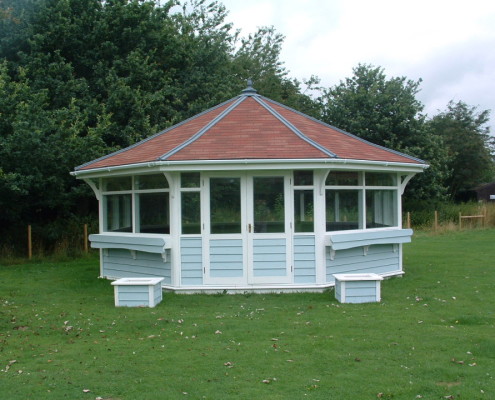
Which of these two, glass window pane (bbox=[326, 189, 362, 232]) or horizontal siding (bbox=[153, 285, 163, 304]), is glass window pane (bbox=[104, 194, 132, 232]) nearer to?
horizontal siding (bbox=[153, 285, 163, 304])

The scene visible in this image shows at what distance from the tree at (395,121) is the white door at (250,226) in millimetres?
17256

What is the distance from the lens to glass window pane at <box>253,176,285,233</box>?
10117mm

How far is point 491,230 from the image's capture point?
24219mm

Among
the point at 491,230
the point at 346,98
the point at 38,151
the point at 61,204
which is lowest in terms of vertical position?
the point at 491,230

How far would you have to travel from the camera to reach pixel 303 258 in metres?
10.2

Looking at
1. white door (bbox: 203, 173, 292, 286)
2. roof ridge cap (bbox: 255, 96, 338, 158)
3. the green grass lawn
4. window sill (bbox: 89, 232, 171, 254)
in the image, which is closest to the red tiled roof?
roof ridge cap (bbox: 255, 96, 338, 158)

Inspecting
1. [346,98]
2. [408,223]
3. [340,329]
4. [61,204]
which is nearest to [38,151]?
[61,204]

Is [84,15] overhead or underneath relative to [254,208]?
overhead

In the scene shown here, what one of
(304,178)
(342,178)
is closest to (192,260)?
(304,178)

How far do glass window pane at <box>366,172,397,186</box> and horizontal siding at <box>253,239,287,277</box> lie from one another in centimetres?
245

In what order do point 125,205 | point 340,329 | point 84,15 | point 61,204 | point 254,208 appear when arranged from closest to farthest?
point 340,329 < point 254,208 < point 125,205 < point 61,204 < point 84,15

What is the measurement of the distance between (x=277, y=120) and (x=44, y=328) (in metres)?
6.26

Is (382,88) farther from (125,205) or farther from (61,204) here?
(125,205)

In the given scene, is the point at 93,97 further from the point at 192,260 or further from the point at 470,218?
the point at 470,218
